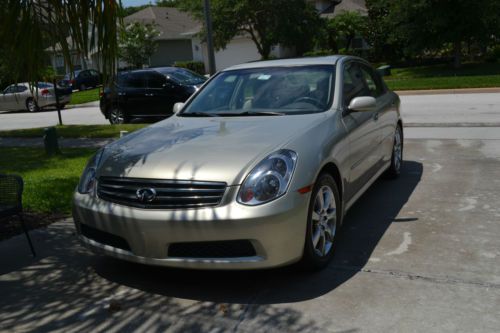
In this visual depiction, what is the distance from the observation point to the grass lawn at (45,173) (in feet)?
21.3

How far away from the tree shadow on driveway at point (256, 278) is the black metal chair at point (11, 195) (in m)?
0.80

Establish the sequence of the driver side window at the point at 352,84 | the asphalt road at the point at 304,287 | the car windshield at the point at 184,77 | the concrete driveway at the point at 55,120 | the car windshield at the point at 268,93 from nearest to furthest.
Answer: the asphalt road at the point at 304,287, the car windshield at the point at 268,93, the driver side window at the point at 352,84, the car windshield at the point at 184,77, the concrete driveway at the point at 55,120

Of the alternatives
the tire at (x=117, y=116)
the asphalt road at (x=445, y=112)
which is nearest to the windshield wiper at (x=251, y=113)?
the asphalt road at (x=445, y=112)

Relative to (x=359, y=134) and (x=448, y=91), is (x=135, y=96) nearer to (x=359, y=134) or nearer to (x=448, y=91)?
(x=448, y=91)

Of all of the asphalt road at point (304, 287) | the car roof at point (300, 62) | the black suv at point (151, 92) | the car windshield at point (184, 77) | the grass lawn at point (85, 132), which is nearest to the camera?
the asphalt road at point (304, 287)

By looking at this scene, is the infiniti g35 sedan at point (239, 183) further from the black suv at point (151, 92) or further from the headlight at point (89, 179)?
the black suv at point (151, 92)

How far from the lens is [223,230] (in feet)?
11.6

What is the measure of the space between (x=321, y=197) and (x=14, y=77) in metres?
2.99

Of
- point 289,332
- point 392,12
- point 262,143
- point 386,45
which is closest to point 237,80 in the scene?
point 262,143

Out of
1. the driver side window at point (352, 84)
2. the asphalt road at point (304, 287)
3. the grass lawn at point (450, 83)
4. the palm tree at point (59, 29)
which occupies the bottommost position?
the asphalt road at point (304, 287)

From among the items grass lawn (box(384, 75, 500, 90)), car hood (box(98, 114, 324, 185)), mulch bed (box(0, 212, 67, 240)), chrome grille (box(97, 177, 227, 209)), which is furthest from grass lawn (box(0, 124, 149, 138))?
grass lawn (box(384, 75, 500, 90))

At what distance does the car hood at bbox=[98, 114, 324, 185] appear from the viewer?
12.3 ft

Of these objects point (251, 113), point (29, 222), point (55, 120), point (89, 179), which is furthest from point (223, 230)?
point (55, 120)

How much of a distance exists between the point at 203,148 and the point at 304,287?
A: 1.24 metres
